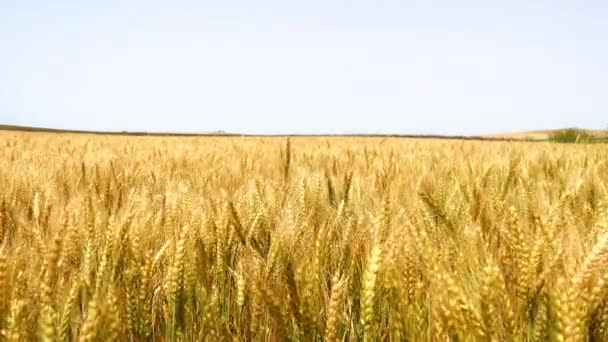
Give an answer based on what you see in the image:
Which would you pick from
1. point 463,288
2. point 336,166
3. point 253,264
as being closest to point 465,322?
point 463,288

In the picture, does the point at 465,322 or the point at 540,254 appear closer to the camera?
the point at 465,322

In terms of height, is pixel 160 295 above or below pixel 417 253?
below

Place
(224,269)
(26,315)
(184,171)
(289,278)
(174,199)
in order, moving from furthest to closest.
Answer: (184,171) < (174,199) < (224,269) < (289,278) < (26,315)

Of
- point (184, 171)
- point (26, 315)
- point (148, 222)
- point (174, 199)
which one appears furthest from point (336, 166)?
point (26, 315)

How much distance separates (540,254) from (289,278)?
0.43 metres

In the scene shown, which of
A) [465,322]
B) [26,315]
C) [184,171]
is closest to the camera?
[465,322]

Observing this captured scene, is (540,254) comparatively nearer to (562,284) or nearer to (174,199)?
(562,284)

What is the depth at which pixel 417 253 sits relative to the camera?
954 mm

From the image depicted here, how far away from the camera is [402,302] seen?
2.60ft

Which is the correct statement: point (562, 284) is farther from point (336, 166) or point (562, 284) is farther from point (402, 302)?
point (336, 166)

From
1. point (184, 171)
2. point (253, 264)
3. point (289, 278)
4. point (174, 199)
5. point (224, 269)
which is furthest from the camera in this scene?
point (184, 171)

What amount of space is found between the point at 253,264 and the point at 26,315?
0.40 metres

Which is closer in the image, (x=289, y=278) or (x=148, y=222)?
(x=289, y=278)

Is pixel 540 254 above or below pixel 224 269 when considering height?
above
